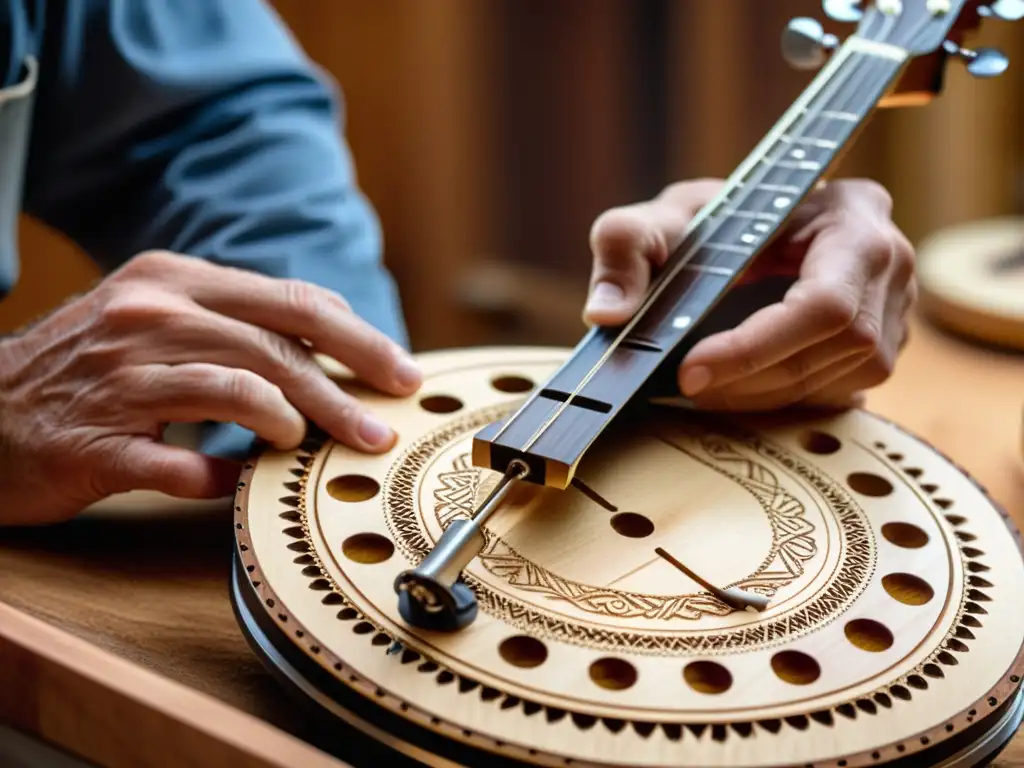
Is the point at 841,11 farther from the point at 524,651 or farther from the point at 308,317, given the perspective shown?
the point at 524,651

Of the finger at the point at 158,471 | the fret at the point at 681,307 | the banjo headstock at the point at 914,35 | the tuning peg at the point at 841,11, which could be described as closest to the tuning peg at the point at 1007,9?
the banjo headstock at the point at 914,35

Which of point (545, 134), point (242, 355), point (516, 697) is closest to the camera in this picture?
point (516, 697)

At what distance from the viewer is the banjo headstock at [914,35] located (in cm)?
92

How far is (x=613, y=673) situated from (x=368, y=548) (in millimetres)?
159

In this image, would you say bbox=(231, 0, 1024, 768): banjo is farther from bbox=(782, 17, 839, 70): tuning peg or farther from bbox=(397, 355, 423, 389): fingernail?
bbox=(782, 17, 839, 70): tuning peg

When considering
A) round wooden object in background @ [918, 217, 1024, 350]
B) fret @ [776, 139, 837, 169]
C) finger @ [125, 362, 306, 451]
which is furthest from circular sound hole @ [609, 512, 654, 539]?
round wooden object in background @ [918, 217, 1024, 350]

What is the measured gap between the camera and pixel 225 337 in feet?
2.47

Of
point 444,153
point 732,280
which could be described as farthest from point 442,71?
point 732,280

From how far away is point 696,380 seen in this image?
760mm

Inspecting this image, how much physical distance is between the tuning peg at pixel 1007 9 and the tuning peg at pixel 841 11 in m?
0.11

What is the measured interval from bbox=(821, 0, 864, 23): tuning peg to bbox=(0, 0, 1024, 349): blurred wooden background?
41.5 inches

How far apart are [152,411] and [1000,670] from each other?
1.69 ft

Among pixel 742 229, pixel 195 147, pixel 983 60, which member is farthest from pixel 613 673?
pixel 195 147

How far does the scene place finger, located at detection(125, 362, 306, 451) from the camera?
0.72 m
